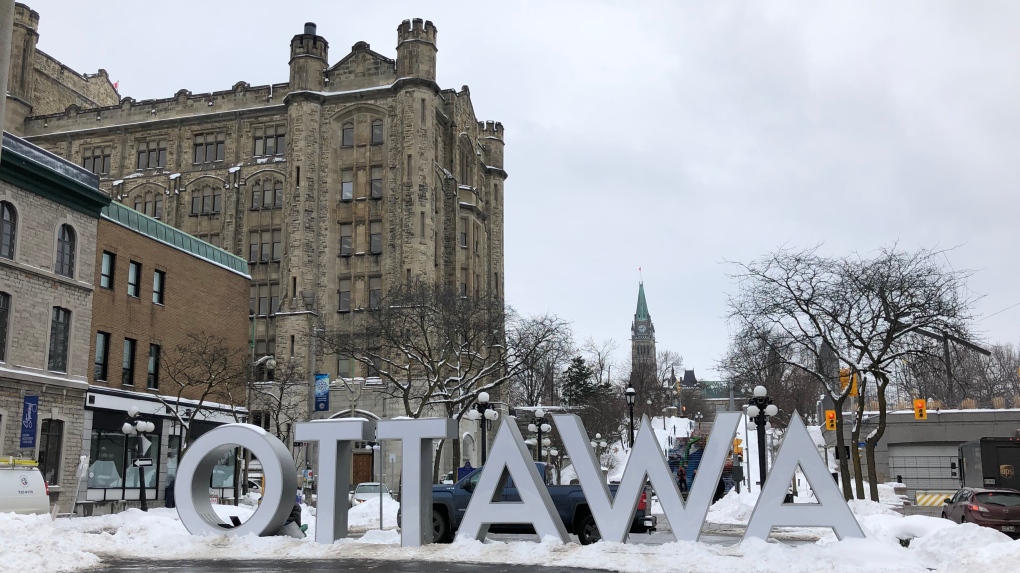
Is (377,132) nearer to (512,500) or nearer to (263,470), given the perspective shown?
(512,500)

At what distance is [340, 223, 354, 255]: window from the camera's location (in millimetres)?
68750

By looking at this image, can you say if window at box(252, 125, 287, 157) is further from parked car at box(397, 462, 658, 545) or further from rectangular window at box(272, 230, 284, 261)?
parked car at box(397, 462, 658, 545)

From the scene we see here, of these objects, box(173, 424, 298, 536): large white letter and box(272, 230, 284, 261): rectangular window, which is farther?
box(272, 230, 284, 261): rectangular window

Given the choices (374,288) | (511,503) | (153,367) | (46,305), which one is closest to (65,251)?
(46,305)

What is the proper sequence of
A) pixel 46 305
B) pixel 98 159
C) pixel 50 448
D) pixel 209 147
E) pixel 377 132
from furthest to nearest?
1. pixel 98 159
2. pixel 209 147
3. pixel 377 132
4. pixel 50 448
5. pixel 46 305

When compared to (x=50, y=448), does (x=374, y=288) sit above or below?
above

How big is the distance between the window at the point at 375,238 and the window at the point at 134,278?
1129 inches

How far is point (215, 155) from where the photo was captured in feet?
239

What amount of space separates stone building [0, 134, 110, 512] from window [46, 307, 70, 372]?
0.04 m

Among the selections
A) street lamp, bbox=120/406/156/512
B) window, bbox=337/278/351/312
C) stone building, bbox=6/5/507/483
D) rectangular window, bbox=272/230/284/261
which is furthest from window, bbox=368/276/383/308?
street lamp, bbox=120/406/156/512

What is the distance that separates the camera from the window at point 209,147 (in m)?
72.9

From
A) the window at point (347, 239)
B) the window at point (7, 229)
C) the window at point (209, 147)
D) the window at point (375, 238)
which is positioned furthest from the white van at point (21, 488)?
the window at point (209, 147)

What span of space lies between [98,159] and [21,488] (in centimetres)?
5999

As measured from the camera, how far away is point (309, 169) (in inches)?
2719
